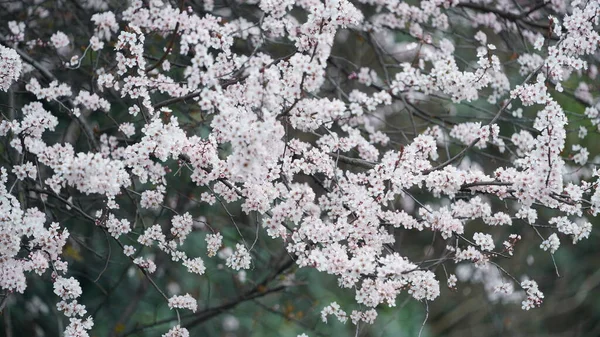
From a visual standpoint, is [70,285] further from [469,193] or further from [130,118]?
[130,118]

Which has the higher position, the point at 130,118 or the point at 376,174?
the point at 376,174

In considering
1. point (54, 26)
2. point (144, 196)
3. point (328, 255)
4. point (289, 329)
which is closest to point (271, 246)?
point (289, 329)

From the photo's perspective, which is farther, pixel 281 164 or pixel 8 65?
pixel 281 164

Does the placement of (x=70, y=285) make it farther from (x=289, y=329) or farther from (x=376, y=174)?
(x=289, y=329)

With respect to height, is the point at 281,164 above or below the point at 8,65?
below

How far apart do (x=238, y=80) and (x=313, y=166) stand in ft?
2.08

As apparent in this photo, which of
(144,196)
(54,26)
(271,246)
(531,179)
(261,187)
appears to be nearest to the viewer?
(531,179)

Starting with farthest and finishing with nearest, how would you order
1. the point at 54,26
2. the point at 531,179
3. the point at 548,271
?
the point at 548,271, the point at 54,26, the point at 531,179

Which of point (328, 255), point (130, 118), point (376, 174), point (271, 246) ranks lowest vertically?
point (271, 246)

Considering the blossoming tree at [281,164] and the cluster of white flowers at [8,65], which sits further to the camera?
the cluster of white flowers at [8,65]

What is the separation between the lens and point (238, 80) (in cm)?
287

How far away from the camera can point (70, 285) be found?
3.04 m

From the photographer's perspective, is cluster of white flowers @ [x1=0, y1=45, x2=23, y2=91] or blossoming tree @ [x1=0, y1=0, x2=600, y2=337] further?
cluster of white flowers @ [x1=0, y1=45, x2=23, y2=91]

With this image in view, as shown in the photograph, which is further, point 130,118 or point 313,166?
point 130,118
